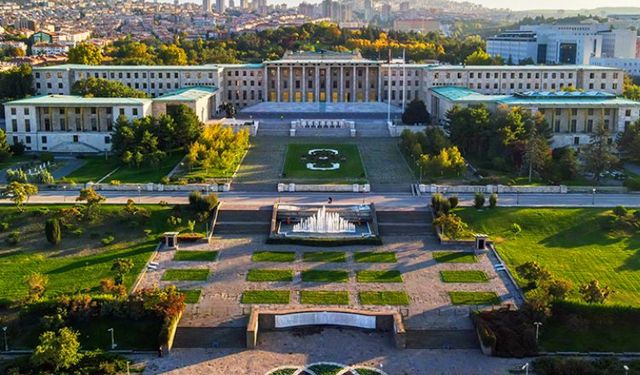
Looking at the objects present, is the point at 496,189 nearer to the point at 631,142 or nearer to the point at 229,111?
the point at 631,142

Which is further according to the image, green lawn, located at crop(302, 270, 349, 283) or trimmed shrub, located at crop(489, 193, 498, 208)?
trimmed shrub, located at crop(489, 193, 498, 208)

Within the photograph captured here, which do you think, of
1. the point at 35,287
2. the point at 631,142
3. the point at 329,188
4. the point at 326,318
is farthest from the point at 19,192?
the point at 631,142

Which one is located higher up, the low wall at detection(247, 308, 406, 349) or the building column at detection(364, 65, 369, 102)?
the building column at detection(364, 65, 369, 102)

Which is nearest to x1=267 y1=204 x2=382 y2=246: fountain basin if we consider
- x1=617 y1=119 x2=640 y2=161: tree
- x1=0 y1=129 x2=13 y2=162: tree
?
x1=617 y1=119 x2=640 y2=161: tree

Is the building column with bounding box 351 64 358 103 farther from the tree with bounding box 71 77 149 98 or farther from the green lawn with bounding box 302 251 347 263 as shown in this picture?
the green lawn with bounding box 302 251 347 263

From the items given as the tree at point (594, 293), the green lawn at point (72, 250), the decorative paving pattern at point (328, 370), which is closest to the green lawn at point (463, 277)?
the tree at point (594, 293)

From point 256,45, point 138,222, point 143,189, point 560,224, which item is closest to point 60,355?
point 138,222
